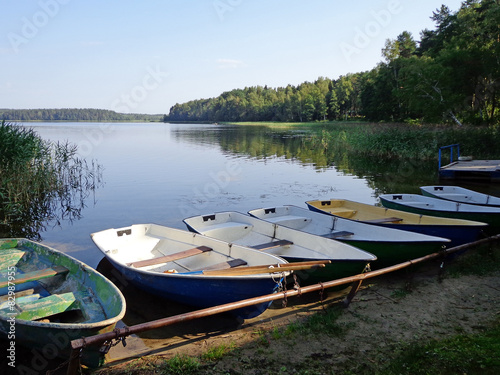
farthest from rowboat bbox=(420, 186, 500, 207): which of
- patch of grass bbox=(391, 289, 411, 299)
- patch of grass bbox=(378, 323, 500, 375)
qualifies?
patch of grass bbox=(378, 323, 500, 375)

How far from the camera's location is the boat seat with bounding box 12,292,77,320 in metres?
4.07

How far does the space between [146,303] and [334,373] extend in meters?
3.57

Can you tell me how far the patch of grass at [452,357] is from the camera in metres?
3.47

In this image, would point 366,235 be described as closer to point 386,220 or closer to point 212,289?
point 386,220

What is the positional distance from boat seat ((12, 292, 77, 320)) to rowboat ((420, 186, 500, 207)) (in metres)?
9.52

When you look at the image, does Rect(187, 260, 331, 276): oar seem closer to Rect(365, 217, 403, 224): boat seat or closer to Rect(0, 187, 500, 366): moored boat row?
Rect(0, 187, 500, 366): moored boat row

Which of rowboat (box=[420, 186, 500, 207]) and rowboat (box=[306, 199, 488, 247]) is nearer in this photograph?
rowboat (box=[306, 199, 488, 247])

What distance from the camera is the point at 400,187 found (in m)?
15.8

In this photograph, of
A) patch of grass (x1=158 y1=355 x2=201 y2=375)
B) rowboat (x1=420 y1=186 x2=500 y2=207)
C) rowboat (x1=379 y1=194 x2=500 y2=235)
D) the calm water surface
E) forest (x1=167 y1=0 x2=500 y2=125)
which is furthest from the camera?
forest (x1=167 y1=0 x2=500 y2=125)

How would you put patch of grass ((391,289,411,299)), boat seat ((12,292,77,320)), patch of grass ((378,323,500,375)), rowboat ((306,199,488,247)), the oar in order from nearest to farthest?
1. patch of grass ((378,323,500,375))
2. boat seat ((12,292,77,320))
3. the oar
4. patch of grass ((391,289,411,299))
5. rowboat ((306,199,488,247))

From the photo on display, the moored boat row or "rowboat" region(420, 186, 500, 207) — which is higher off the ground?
"rowboat" region(420, 186, 500, 207)

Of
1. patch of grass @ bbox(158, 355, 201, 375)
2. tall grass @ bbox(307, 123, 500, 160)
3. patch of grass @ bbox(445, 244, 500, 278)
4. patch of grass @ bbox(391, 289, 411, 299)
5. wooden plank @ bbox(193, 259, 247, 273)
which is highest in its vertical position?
tall grass @ bbox(307, 123, 500, 160)

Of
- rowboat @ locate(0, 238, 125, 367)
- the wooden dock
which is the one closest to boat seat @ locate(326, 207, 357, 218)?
rowboat @ locate(0, 238, 125, 367)

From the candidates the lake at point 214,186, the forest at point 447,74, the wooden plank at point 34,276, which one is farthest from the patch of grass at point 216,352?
the forest at point 447,74
